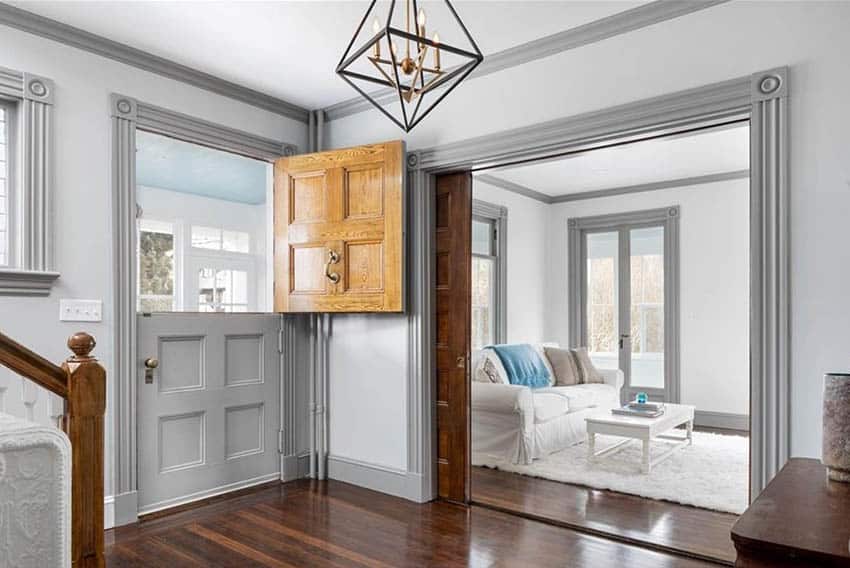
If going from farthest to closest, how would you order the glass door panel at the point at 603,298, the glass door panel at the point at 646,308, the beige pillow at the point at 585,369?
the glass door panel at the point at 603,298, the glass door panel at the point at 646,308, the beige pillow at the point at 585,369

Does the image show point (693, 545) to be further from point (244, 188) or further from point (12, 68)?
point (244, 188)

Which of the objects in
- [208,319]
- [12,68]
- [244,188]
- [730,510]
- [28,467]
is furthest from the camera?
[244,188]

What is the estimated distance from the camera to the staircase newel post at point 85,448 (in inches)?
72.2

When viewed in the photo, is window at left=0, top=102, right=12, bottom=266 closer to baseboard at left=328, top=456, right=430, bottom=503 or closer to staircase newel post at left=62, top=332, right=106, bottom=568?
staircase newel post at left=62, top=332, right=106, bottom=568

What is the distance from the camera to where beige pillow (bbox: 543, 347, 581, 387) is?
6082 mm

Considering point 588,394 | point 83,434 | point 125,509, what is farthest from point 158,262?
point 83,434

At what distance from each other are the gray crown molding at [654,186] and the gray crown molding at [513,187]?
210 mm

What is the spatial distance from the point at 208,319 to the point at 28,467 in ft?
8.15

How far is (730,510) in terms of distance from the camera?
11.8ft

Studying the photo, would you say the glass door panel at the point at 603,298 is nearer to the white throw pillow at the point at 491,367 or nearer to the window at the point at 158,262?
the white throw pillow at the point at 491,367

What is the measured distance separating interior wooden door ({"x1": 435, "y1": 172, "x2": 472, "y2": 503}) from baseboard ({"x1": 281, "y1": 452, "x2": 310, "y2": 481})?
1043 mm

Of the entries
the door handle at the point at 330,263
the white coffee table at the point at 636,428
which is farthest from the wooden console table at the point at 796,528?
the white coffee table at the point at 636,428

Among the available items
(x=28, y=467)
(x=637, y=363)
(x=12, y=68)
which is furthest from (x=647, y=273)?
(x=28, y=467)

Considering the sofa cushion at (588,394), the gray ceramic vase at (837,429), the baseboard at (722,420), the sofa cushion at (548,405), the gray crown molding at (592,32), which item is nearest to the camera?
the gray ceramic vase at (837,429)
